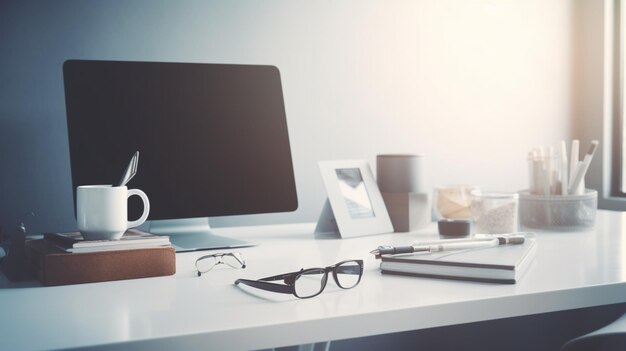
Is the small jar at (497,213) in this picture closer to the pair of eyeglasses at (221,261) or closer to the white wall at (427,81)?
the white wall at (427,81)

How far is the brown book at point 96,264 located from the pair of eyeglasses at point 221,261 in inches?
2.3

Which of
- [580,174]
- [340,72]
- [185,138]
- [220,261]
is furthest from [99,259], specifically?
[580,174]

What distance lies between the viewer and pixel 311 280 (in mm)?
903

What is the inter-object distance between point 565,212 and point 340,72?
0.74 meters

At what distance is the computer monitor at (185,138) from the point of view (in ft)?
3.86

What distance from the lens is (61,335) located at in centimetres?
65

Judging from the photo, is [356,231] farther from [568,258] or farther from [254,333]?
[254,333]

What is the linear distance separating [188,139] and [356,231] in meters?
0.44

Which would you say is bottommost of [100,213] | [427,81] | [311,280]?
[311,280]

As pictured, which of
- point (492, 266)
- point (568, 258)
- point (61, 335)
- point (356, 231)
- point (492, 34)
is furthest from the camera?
point (492, 34)

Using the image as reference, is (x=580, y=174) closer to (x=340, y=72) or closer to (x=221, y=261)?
(x=340, y=72)

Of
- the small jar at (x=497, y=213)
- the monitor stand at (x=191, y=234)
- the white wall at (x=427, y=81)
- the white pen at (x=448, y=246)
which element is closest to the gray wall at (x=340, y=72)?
the white wall at (x=427, y=81)

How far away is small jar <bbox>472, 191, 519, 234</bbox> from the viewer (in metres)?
1.36

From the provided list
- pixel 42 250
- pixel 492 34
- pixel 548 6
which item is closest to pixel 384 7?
pixel 492 34
